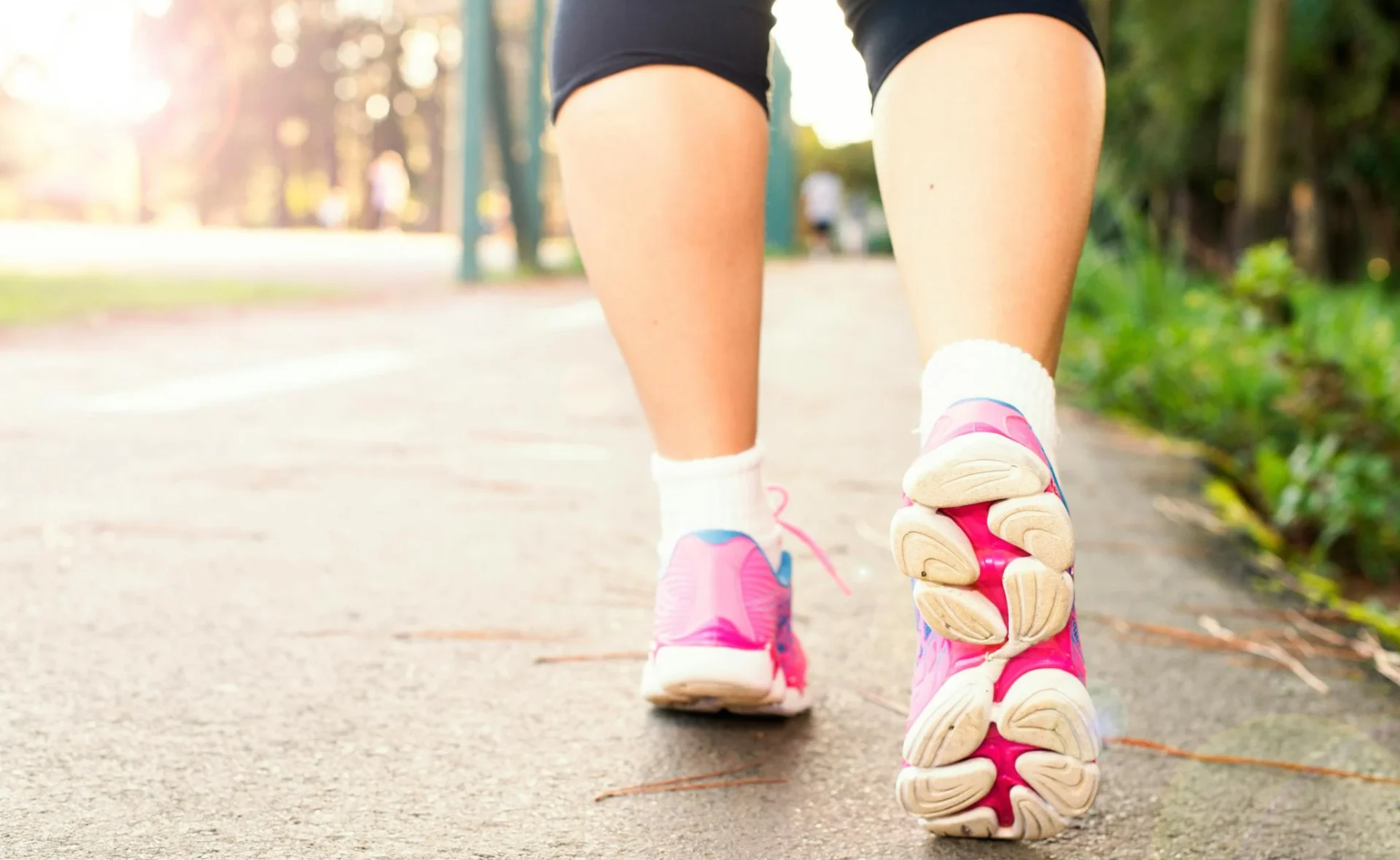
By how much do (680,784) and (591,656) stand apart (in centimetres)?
34

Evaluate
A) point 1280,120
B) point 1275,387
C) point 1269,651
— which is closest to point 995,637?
point 1269,651

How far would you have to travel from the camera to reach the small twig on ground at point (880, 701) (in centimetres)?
130

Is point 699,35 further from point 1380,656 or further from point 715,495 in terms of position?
point 1380,656

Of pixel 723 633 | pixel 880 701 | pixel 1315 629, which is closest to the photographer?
pixel 723 633

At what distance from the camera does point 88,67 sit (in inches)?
982

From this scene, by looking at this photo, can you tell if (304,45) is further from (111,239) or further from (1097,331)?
(1097,331)

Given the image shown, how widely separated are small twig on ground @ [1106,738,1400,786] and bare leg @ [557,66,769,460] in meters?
0.43

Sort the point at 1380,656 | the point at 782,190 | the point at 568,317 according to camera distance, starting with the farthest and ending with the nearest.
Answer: the point at 782,190, the point at 568,317, the point at 1380,656

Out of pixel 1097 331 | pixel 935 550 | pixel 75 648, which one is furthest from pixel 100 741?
pixel 1097 331

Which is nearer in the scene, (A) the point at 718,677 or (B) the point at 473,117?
(A) the point at 718,677

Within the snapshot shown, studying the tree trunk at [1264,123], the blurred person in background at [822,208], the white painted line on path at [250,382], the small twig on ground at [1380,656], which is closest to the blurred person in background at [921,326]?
the small twig on ground at [1380,656]

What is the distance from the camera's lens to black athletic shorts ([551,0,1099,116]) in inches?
→ 45.6

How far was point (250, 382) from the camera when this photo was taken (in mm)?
3586

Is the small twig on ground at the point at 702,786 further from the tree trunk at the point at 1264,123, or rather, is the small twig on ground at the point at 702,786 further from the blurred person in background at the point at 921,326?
the tree trunk at the point at 1264,123
